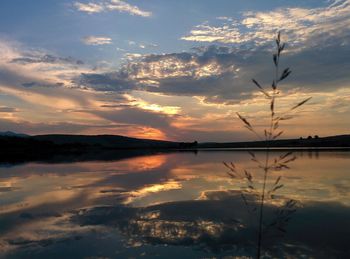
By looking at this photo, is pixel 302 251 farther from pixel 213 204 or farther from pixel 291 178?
pixel 291 178

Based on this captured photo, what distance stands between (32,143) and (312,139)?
3057 inches

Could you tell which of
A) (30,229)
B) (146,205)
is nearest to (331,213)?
(146,205)

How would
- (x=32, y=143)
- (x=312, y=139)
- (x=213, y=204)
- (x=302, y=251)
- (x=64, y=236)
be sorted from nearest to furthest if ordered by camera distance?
(x=302, y=251)
(x=64, y=236)
(x=213, y=204)
(x=32, y=143)
(x=312, y=139)

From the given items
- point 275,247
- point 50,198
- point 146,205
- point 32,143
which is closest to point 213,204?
point 146,205

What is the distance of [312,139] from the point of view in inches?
4611

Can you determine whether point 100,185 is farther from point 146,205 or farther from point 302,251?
point 302,251

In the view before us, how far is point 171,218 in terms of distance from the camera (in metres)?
12.5

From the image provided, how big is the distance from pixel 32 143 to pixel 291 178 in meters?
72.3

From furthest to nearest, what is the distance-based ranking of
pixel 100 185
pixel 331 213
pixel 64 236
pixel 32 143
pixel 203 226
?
pixel 32 143, pixel 100 185, pixel 331 213, pixel 203 226, pixel 64 236

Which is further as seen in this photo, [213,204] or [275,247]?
[213,204]

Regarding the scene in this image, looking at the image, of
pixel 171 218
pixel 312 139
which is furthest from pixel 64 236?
pixel 312 139

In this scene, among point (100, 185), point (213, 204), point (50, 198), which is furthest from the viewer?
point (100, 185)

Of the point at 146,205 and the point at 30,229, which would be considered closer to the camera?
the point at 30,229

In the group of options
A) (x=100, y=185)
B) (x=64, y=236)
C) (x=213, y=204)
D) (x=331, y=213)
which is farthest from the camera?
(x=100, y=185)
